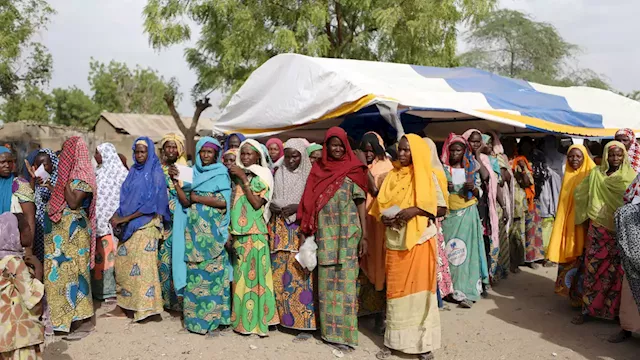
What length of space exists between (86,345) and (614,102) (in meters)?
8.80

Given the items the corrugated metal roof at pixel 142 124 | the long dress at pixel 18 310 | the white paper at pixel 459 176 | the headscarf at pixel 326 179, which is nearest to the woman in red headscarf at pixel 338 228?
the headscarf at pixel 326 179

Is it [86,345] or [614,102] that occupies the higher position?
[614,102]

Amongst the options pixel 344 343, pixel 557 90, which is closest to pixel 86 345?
pixel 344 343

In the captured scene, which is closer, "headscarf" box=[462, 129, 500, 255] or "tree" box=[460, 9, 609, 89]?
"headscarf" box=[462, 129, 500, 255]

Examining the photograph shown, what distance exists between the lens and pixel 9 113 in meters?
32.3

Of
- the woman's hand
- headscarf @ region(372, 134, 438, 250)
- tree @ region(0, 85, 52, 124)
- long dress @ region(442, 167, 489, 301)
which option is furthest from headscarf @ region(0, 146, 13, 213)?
tree @ region(0, 85, 52, 124)

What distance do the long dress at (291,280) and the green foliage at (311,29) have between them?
8.26m

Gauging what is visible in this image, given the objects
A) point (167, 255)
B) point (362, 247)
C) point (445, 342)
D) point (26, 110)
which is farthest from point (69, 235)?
point (26, 110)

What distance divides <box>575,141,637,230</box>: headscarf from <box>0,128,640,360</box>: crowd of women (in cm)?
1

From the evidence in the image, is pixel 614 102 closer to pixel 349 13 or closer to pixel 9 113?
pixel 349 13

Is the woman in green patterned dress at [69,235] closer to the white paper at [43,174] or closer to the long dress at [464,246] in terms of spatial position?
the white paper at [43,174]

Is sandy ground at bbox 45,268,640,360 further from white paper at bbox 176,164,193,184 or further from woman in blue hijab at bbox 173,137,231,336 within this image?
white paper at bbox 176,164,193,184

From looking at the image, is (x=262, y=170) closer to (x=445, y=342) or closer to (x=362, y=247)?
(x=362, y=247)

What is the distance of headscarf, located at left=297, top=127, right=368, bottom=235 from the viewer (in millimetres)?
4266
